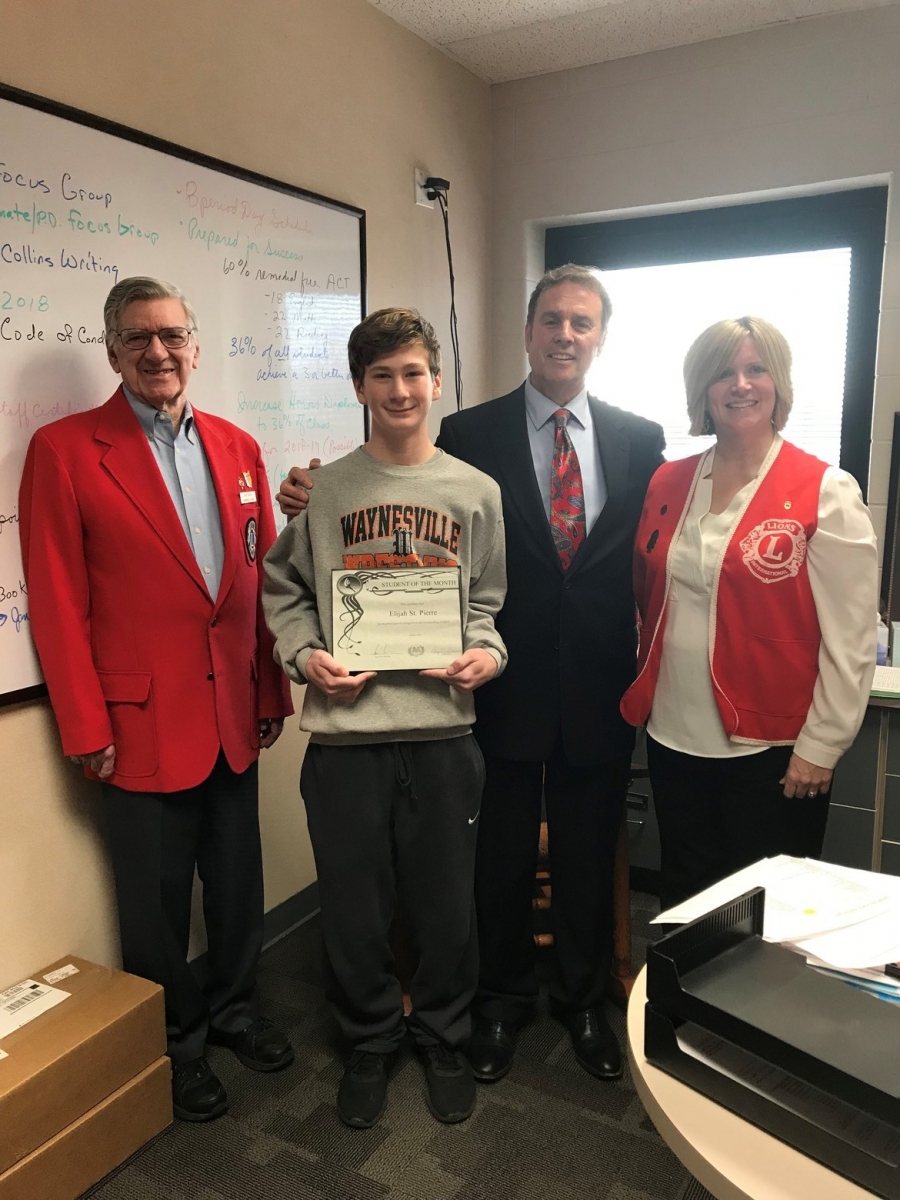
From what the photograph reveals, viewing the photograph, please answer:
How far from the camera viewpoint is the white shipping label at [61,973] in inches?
72.1

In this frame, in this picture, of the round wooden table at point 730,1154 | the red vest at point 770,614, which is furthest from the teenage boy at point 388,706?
the round wooden table at point 730,1154

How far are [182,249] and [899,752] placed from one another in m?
2.14

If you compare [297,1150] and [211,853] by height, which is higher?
[211,853]

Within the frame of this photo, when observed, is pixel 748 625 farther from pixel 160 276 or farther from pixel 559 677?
pixel 160 276

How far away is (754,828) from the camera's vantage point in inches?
67.9

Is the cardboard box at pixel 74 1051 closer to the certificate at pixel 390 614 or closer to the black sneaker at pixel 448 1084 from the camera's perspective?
the black sneaker at pixel 448 1084

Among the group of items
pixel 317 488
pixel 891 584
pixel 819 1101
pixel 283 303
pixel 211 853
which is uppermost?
pixel 283 303

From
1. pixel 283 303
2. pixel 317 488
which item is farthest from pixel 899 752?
pixel 283 303

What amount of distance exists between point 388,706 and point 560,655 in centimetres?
40

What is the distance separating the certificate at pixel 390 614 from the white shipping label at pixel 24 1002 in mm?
907

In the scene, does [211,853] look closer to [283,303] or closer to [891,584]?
[283,303]

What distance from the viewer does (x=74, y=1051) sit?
1.62 m

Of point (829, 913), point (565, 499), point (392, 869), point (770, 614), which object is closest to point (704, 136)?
point (565, 499)

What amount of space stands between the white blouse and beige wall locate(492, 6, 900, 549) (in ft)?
4.67
